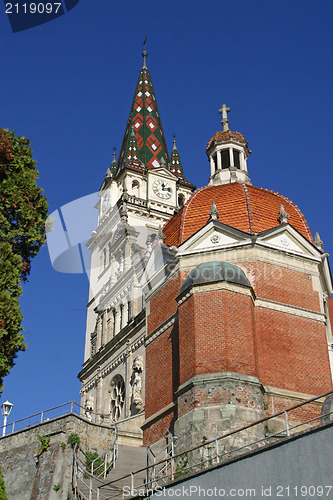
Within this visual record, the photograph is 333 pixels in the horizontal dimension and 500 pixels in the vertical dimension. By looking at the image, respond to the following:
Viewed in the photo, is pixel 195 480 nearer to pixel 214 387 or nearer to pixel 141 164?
pixel 214 387

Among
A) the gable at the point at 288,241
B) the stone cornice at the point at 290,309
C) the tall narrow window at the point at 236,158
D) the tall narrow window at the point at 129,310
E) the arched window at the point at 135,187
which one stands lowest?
the stone cornice at the point at 290,309

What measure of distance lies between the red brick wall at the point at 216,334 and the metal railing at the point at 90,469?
4.03 meters

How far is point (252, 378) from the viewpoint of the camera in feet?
63.3

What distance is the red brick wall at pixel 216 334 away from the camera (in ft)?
64.3

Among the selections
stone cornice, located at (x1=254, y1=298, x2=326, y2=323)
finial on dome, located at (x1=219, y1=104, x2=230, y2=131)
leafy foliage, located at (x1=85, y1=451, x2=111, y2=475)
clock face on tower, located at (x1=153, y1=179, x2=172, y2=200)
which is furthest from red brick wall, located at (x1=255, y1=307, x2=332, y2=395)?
clock face on tower, located at (x1=153, y1=179, x2=172, y2=200)

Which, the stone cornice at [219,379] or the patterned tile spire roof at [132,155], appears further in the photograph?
the patterned tile spire roof at [132,155]

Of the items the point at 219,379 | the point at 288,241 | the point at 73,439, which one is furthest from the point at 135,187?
the point at 219,379

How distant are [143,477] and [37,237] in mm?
7642

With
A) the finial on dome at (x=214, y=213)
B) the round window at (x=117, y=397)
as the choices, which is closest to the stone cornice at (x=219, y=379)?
the finial on dome at (x=214, y=213)

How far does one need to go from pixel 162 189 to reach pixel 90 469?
2516 centimetres

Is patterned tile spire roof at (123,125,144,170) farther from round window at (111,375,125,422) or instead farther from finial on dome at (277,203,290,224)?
finial on dome at (277,203,290,224)

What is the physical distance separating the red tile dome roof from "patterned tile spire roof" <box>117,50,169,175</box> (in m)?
17.3

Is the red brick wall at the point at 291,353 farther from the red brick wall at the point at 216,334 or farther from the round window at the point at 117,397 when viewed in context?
the round window at the point at 117,397

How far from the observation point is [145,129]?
159 ft
